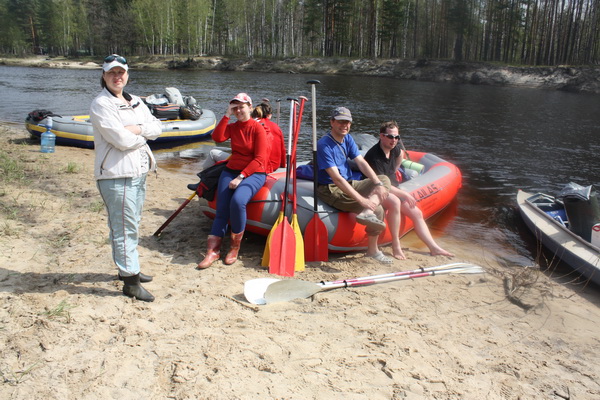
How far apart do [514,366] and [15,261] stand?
3712 millimetres

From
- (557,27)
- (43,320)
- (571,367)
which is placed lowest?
(571,367)

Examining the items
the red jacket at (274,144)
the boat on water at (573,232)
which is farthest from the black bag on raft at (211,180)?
the boat on water at (573,232)

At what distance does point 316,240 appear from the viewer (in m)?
4.43

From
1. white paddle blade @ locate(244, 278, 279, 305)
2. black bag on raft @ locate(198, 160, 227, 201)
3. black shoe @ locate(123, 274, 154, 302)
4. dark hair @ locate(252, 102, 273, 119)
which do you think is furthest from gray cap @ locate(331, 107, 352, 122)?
black shoe @ locate(123, 274, 154, 302)

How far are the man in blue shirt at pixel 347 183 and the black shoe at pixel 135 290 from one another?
6.46 ft

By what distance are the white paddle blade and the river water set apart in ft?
10.4

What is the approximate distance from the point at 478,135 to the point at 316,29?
43987 millimetres

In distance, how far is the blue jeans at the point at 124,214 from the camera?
301 cm

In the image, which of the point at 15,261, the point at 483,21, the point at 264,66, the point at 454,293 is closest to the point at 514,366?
the point at 454,293

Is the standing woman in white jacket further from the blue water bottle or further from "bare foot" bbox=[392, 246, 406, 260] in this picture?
the blue water bottle

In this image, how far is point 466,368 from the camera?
2869mm

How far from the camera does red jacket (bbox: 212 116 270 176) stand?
14.4 ft

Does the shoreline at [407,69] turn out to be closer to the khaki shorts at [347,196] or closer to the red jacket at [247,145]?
the khaki shorts at [347,196]

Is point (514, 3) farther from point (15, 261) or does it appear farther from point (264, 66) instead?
point (15, 261)
